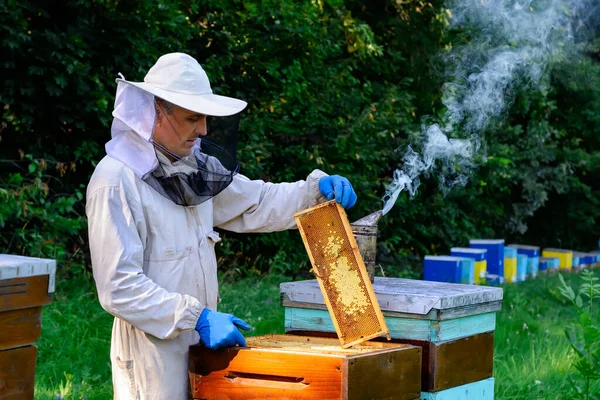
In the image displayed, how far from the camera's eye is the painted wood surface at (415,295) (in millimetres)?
2719

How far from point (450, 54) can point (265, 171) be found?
105 inches

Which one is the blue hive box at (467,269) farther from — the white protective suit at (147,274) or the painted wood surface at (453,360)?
the white protective suit at (147,274)

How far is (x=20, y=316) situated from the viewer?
2.71 m

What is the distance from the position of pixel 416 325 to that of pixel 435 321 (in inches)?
2.7

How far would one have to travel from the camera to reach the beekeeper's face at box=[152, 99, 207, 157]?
2580 millimetres

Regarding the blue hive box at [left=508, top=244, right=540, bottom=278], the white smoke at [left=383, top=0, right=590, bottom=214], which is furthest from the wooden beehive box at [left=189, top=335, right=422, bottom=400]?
the blue hive box at [left=508, top=244, right=540, bottom=278]

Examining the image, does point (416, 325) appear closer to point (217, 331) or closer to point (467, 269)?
point (217, 331)

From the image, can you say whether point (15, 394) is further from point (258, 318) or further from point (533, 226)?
point (533, 226)

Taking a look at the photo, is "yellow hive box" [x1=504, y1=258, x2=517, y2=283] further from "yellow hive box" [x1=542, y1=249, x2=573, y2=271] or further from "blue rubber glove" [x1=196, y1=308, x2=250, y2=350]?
"blue rubber glove" [x1=196, y1=308, x2=250, y2=350]

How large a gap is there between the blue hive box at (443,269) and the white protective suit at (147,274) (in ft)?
17.0

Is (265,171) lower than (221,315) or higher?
higher

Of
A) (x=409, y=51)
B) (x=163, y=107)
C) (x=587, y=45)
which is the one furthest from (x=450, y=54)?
(x=163, y=107)

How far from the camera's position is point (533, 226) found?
12.5 meters

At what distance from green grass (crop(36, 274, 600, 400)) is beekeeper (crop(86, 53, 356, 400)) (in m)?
1.54
